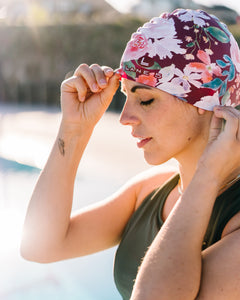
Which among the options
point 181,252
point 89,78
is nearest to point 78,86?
point 89,78

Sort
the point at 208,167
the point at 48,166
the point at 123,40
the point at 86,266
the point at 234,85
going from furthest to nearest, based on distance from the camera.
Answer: the point at 123,40, the point at 86,266, the point at 48,166, the point at 234,85, the point at 208,167

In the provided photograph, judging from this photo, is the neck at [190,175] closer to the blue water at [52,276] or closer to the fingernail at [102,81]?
the fingernail at [102,81]

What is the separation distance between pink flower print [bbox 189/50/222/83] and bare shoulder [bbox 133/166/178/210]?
66 centimetres

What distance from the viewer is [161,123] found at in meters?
1.97

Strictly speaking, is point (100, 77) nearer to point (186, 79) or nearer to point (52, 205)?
point (186, 79)

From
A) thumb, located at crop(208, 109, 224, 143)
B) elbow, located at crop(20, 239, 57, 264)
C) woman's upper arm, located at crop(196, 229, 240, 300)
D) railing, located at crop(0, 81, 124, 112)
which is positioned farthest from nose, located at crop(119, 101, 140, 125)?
railing, located at crop(0, 81, 124, 112)

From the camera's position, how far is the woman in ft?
5.37

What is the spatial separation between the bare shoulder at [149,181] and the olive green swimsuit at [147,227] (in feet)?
0.17

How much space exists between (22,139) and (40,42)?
8.41m

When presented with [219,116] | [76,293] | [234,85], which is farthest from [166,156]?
[76,293]

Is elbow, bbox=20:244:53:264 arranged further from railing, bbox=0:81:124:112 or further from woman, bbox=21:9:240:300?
railing, bbox=0:81:124:112

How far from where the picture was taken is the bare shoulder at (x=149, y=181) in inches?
95.0

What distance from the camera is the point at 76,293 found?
5.23m

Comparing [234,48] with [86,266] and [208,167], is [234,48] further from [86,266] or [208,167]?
[86,266]
